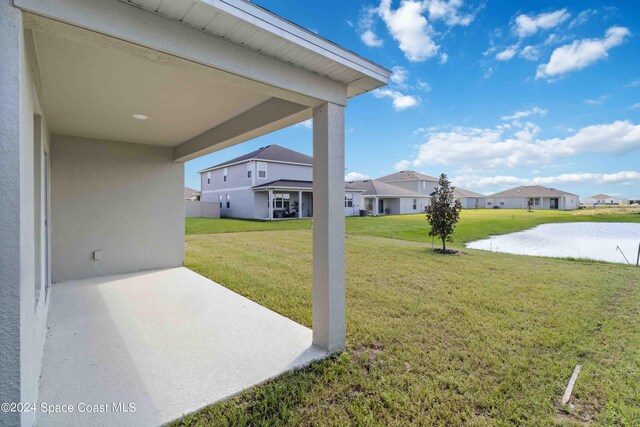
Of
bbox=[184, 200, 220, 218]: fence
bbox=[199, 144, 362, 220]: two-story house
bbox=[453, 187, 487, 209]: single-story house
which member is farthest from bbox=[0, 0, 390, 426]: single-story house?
bbox=[453, 187, 487, 209]: single-story house

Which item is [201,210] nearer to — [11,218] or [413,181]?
[11,218]

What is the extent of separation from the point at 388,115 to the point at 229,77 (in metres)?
14.5

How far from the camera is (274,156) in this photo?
25.8m

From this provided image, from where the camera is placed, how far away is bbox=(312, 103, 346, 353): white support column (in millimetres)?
3348

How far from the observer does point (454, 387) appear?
2.80 meters

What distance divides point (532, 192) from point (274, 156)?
4881 centimetres

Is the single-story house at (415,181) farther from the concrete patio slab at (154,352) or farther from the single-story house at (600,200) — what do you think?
the single-story house at (600,200)

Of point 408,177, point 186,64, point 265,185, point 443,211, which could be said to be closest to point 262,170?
point 265,185

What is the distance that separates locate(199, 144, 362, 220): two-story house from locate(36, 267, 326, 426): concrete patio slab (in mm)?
17973

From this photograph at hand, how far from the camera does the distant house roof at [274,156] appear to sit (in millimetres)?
25234

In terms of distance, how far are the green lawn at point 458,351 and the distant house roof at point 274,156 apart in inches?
739

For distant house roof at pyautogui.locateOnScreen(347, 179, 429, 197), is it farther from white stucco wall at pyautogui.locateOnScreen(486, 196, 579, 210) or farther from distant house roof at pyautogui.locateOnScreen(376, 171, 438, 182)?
white stucco wall at pyautogui.locateOnScreen(486, 196, 579, 210)

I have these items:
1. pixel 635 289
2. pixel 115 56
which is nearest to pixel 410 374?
pixel 115 56

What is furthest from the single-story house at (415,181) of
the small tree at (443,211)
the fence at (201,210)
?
the small tree at (443,211)
